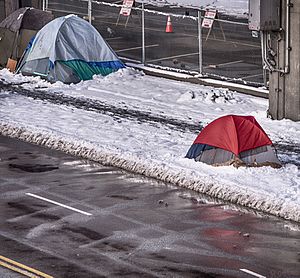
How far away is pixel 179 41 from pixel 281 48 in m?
10.3

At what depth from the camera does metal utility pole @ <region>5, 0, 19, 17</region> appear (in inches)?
1453

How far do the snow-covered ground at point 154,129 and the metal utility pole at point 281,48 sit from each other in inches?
18.0

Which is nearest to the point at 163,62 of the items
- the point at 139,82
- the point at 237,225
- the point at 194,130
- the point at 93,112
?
the point at 139,82

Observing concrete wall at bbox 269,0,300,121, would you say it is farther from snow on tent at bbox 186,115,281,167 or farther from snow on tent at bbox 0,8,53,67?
snow on tent at bbox 0,8,53,67

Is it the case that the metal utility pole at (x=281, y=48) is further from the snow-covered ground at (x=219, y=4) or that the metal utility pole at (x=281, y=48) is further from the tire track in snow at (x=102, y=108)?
the snow-covered ground at (x=219, y=4)

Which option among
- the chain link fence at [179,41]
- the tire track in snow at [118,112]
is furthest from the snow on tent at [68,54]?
the chain link fence at [179,41]

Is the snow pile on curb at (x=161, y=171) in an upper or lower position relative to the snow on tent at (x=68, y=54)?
lower

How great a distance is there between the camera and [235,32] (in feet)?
119

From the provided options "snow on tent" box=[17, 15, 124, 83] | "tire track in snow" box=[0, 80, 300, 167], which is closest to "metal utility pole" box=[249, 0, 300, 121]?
"tire track in snow" box=[0, 80, 300, 167]

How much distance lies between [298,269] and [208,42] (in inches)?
758

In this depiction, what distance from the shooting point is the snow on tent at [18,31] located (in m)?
33.2

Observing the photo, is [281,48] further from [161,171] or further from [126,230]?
[126,230]

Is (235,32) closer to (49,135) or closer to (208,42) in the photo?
(208,42)

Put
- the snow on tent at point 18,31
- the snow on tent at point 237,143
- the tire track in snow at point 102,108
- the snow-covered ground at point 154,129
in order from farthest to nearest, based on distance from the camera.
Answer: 1. the snow on tent at point 18,31
2. the tire track in snow at point 102,108
3. the snow on tent at point 237,143
4. the snow-covered ground at point 154,129
